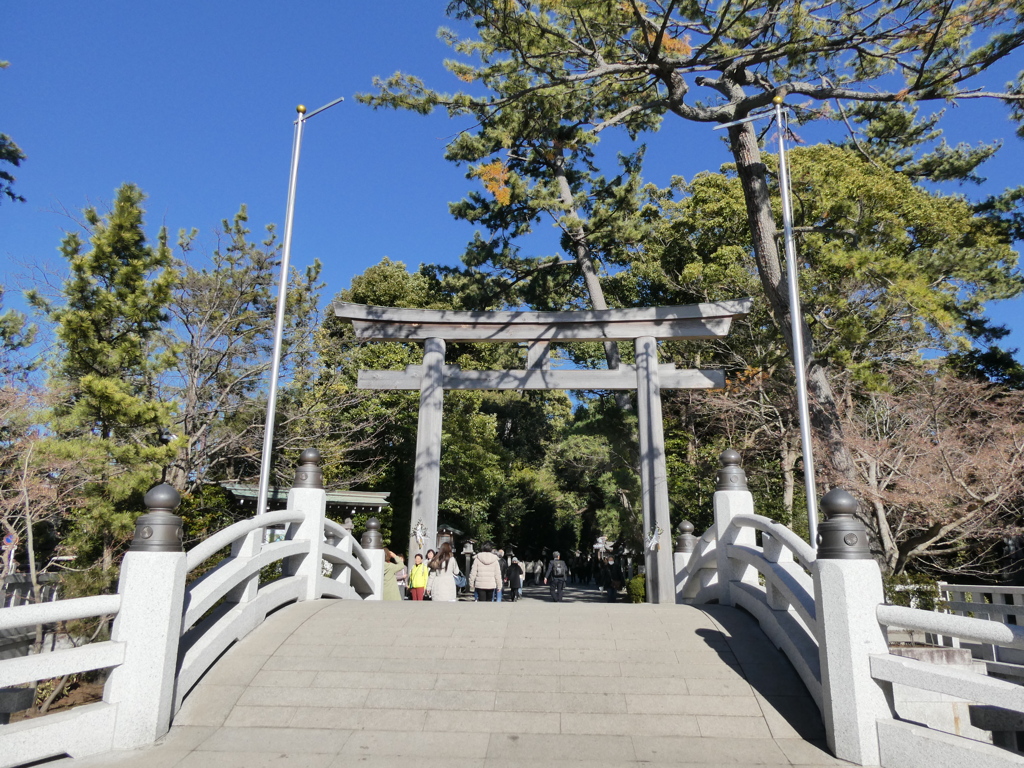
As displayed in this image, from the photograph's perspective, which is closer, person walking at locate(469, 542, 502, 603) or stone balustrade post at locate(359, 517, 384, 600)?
stone balustrade post at locate(359, 517, 384, 600)

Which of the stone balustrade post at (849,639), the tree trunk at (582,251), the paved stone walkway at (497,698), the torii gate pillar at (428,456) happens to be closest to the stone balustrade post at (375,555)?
the torii gate pillar at (428,456)

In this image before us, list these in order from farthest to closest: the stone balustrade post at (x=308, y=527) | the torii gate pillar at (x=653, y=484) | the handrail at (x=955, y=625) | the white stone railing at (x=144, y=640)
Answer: the torii gate pillar at (x=653, y=484), the stone balustrade post at (x=308, y=527), the white stone railing at (x=144, y=640), the handrail at (x=955, y=625)

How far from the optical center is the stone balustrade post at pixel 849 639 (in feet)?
12.8

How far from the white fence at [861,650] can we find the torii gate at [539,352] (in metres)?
6.98

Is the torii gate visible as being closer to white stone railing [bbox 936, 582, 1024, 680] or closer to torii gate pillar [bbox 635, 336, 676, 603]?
torii gate pillar [bbox 635, 336, 676, 603]

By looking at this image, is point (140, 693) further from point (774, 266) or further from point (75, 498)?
point (774, 266)

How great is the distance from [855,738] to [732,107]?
38.5 ft

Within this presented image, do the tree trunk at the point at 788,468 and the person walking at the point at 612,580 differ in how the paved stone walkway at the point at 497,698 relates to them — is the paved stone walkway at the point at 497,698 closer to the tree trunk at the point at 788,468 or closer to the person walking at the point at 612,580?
the tree trunk at the point at 788,468

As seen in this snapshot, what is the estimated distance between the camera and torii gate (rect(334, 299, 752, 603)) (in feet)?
40.2

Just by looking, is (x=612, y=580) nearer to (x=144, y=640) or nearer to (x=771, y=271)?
(x=771, y=271)

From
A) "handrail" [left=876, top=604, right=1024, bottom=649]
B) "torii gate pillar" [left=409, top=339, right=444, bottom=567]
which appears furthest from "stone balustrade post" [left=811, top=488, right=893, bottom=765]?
"torii gate pillar" [left=409, top=339, right=444, bottom=567]

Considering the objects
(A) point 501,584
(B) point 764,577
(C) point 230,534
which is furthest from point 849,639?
(A) point 501,584

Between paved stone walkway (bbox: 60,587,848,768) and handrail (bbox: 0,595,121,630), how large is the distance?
2.66 ft

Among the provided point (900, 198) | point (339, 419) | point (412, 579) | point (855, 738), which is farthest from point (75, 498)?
point (900, 198)
